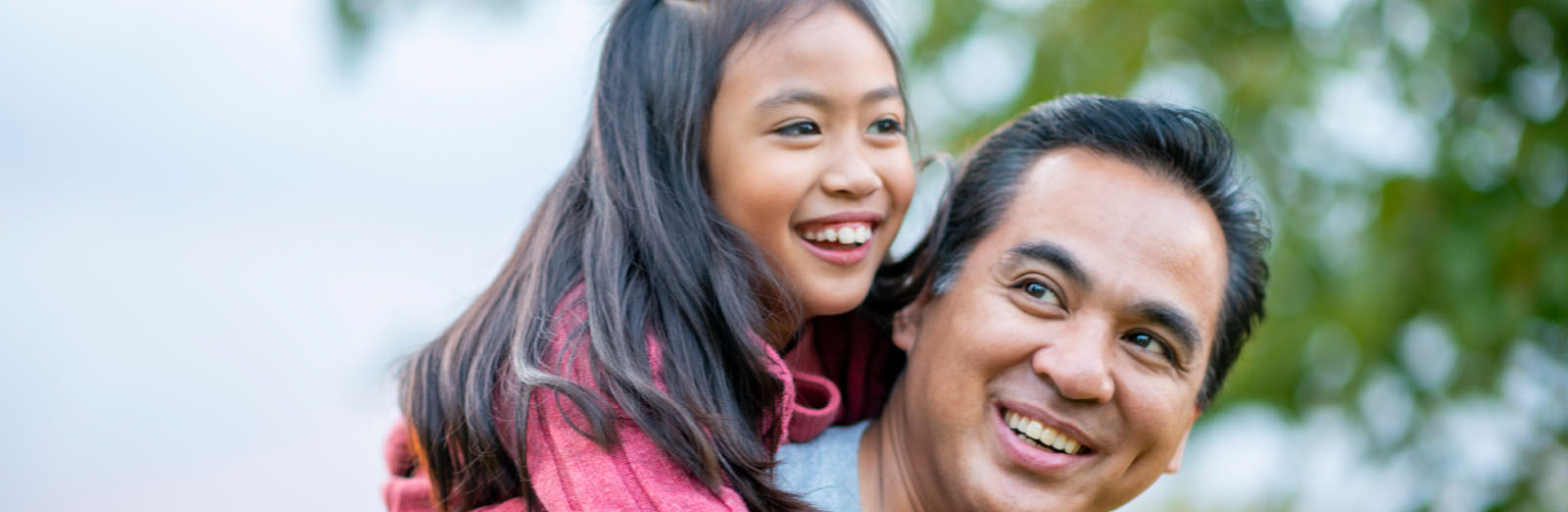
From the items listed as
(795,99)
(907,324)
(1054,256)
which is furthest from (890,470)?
(795,99)

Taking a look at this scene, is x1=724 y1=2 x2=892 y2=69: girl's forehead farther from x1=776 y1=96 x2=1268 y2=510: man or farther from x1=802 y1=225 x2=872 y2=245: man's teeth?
x1=776 y1=96 x2=1268 y2=510: man

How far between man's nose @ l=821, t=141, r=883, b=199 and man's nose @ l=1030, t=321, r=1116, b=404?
1.44 ft

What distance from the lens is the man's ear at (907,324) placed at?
2.65 meters

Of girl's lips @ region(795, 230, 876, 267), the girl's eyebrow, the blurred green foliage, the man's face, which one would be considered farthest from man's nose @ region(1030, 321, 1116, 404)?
the blurred green foliage

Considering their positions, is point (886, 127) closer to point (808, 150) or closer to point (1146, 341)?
point (808, 150)

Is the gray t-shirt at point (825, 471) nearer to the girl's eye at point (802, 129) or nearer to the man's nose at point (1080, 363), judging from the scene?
the man's nose at point (1080, 363)

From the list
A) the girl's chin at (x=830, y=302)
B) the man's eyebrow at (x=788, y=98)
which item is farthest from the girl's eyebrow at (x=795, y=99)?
the girl's chin at (x=830, y=302)

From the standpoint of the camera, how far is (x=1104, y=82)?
405 centimetres

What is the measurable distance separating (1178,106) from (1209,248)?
32 cm

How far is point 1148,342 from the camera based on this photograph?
2477 mm

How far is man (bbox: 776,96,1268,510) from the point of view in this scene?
2412 mm

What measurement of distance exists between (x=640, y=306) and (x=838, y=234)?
1.33 ft

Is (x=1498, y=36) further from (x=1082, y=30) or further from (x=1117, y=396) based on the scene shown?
(x=1117, y=396)

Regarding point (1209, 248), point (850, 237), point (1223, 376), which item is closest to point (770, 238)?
point (850, 237)
